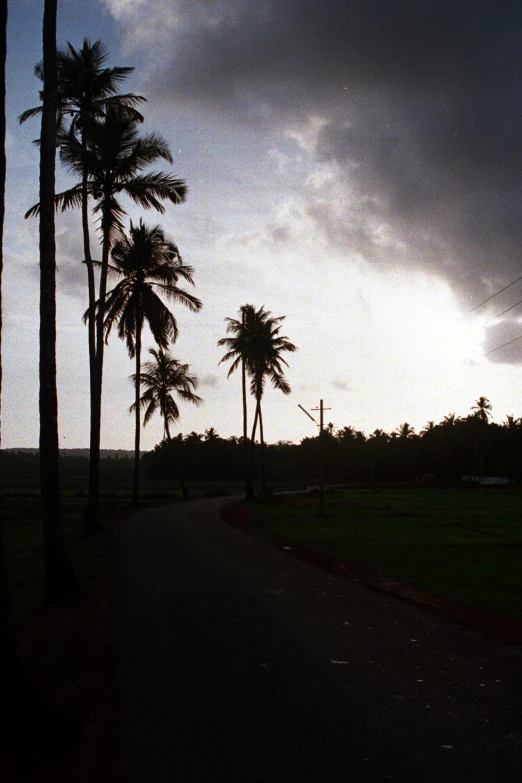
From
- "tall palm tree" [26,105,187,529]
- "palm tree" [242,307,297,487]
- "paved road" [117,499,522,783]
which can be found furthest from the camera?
"palm tree" [242,307,297,487]

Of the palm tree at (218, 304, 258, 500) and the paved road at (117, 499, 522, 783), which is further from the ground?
the palm tree at (218, 304, 258, 500)

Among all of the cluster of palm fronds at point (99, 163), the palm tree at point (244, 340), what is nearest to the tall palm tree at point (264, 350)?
the palm tree at point (244, 340)

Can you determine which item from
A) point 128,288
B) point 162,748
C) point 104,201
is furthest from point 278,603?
point 128,288

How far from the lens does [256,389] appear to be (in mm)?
48125

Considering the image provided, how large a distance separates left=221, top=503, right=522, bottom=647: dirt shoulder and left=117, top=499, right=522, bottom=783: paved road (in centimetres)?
40

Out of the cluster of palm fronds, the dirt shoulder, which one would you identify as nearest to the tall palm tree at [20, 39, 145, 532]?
the cluster of palm fronds

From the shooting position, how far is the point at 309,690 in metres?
5.79

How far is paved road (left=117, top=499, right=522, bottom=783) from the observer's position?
14.2 feet

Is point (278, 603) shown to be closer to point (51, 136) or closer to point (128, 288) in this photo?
point (51, 136)

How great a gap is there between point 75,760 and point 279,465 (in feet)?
390

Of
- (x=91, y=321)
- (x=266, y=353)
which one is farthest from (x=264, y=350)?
(x=91, y=321)

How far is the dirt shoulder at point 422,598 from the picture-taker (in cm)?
851

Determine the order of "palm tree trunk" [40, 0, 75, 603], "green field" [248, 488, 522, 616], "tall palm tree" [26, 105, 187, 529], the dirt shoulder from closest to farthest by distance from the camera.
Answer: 1. the dirt shoulder
2. "palm tree trunk" [40, 0, 75, 603]
3. "green field" [248, 488, 522, 616]
4. "tall palm tree" [26, 105, 187, 529]

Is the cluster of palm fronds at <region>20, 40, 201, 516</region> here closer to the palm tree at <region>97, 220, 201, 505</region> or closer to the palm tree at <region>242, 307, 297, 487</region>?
the palm tree at <region>97, 220, 201, 505</region>
